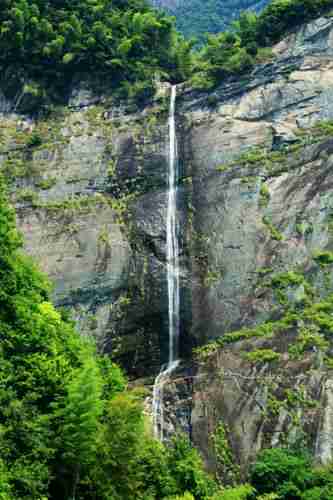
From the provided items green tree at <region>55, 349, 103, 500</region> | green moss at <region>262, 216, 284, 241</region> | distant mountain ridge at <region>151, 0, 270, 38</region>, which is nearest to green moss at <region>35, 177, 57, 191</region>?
green moss at <region>262, 216, 284, 241</region>

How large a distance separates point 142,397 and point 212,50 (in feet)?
49.1

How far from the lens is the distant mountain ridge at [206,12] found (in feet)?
168

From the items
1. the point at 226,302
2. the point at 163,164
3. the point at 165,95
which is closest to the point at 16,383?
the point at 226,302

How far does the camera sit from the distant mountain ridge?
51.3 meters

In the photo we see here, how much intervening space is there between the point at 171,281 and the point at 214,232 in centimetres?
220

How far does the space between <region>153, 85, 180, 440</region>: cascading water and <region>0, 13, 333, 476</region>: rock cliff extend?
0.23 meters

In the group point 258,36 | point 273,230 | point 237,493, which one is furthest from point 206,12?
point 237,493

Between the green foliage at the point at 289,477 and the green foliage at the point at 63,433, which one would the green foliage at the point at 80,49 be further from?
the green foliage at the point at 289,477

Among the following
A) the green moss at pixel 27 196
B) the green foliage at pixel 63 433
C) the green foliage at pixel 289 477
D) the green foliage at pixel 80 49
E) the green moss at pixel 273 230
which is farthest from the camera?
the green foliage at pixel 80 49

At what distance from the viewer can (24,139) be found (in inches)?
926

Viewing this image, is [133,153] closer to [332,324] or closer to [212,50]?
[212,50]

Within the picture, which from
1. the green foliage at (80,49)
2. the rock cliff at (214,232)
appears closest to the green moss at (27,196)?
the rock cliff at (214,232)

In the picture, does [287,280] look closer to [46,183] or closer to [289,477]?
[289,477]

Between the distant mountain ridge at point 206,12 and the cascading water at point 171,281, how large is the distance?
3115 cm
